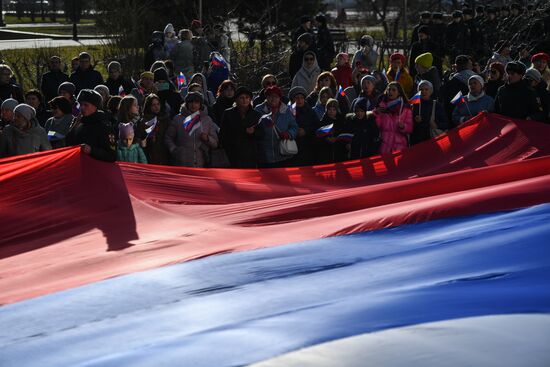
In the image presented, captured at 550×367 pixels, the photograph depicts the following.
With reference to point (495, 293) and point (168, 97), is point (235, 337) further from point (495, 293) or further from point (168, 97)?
point (168, 97)

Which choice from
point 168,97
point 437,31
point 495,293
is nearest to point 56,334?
point 495,293

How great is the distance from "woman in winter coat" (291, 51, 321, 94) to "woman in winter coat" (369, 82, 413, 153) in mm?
3643

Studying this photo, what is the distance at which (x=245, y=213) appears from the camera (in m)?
8.84

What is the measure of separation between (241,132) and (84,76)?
13.9ft

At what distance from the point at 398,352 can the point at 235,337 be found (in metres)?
0.85

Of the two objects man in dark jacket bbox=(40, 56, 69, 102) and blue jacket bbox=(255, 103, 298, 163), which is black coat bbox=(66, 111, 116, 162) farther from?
man in dark jacket bbox=(40, 56, 69, 102)

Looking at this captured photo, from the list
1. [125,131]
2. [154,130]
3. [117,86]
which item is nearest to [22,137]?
[125,131]

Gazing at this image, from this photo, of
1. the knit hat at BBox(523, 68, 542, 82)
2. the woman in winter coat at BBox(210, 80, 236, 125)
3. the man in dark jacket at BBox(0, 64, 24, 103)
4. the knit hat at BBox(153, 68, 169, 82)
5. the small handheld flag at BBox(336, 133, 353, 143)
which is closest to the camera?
the small handheld flag at BBox(336, 133, 353, 143)

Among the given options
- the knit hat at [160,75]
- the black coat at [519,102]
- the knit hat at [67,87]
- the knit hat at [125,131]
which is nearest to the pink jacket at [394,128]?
the black coat at [519,102]

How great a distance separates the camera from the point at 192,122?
12.0 meters

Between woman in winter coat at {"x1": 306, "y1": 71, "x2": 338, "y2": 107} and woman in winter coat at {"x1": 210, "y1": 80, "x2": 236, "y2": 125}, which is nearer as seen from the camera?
woman in winter coat at {"x1": 210, "y1": 80, "x2": 236, "y2": 125}

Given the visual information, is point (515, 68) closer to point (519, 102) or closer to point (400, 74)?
point (519, 102)

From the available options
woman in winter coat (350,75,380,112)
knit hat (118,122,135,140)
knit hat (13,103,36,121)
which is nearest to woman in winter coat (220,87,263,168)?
woman in winter coat (350,75,380,112)

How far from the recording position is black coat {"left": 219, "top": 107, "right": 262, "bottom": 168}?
12.2 m
